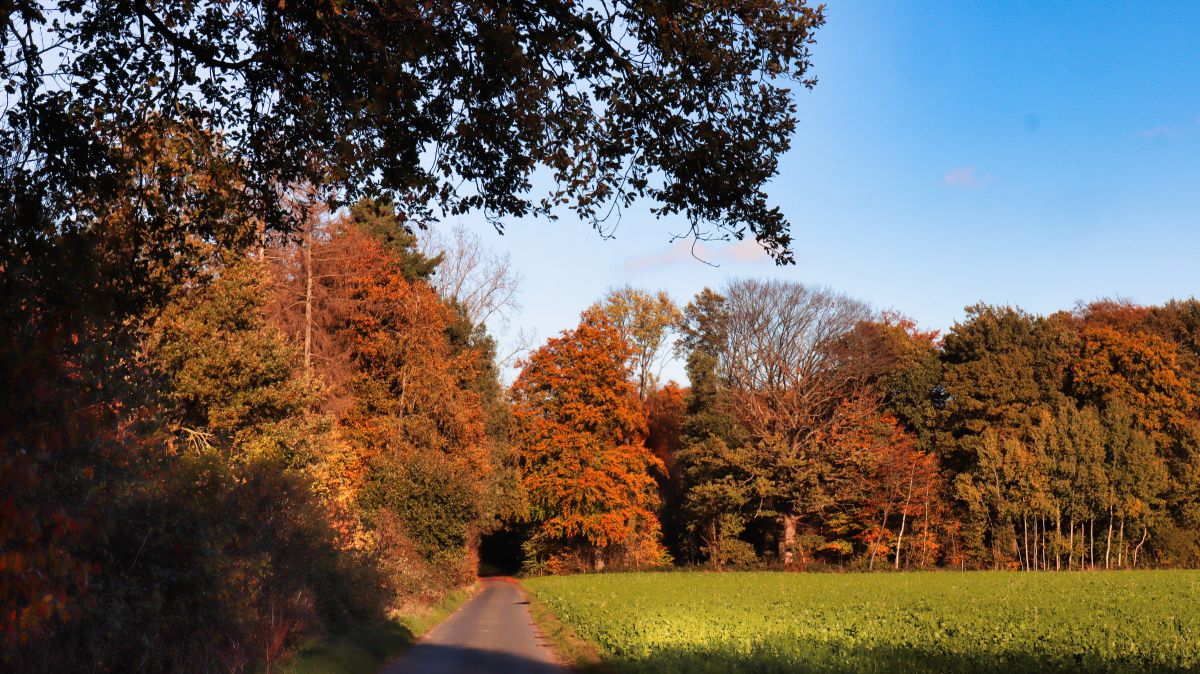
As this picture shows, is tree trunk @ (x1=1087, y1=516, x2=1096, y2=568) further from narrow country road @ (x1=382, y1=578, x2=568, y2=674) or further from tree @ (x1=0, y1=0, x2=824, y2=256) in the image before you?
tree @ (x1=0, y1=0, x2=824, y2=256)

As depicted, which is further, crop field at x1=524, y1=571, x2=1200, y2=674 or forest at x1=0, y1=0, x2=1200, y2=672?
crop field at x1=524, y1=571, x2=1200, y2=674

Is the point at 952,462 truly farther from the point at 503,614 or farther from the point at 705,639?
the point at 705,639

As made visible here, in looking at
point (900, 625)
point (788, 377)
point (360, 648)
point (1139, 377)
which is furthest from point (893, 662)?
point (1139, 377)

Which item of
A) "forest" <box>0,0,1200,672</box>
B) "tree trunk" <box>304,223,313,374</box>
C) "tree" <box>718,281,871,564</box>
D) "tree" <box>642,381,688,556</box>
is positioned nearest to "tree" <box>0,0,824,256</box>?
"forest" <box>0,0,1200,672</box>

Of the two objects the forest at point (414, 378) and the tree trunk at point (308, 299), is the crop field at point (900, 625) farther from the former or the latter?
the tree trunk at point (308, 299)

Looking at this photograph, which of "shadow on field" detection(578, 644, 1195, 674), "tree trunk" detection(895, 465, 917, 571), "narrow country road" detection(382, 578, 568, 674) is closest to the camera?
"shadow on field" detection(578, 644, 1195, 674)

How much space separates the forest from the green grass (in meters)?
0.40

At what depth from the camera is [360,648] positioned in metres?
17.1

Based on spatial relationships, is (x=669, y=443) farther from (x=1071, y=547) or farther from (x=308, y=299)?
(x=308, y=299)

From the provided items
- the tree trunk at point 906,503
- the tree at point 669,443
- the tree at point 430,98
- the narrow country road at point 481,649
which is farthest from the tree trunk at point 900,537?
the tree at point 430,98

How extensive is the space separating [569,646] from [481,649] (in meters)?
2.52

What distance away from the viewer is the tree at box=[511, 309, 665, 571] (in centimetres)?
5344

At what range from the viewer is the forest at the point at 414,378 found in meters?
7.40

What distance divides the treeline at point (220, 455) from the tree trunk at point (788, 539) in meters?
19.0
